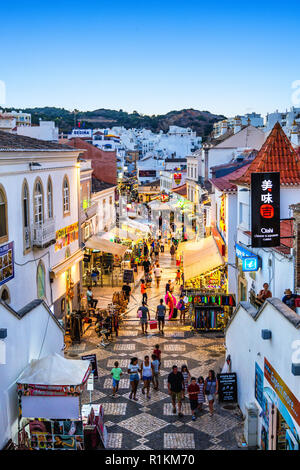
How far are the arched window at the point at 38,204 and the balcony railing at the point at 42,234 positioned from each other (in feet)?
0.62

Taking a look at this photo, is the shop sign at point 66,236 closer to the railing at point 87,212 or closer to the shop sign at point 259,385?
the railing at point 87,212

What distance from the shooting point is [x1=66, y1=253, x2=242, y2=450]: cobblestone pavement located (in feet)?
43.7

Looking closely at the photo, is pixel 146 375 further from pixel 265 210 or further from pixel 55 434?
pixel 265 210

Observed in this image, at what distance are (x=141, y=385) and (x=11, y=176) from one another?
780cm

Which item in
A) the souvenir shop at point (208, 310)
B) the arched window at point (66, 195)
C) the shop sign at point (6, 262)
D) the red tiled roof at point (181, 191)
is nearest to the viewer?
the shop sign at point (6, 262)

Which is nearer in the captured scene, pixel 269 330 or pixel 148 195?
pixel 269 330

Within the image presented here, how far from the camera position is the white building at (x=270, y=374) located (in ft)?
33.5

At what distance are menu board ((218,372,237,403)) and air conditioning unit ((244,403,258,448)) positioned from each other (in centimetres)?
249

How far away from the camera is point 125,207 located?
57625mm

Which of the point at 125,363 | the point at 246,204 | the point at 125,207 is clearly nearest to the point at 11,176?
the point at 125,363

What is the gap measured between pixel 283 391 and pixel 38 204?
12.8 meters

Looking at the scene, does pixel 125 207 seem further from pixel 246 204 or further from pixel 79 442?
pixel 79 442

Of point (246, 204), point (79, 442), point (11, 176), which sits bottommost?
point (79, 442)

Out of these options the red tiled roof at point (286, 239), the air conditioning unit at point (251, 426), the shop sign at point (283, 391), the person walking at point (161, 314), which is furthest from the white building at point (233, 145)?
the shop sign at point (283, 391)
